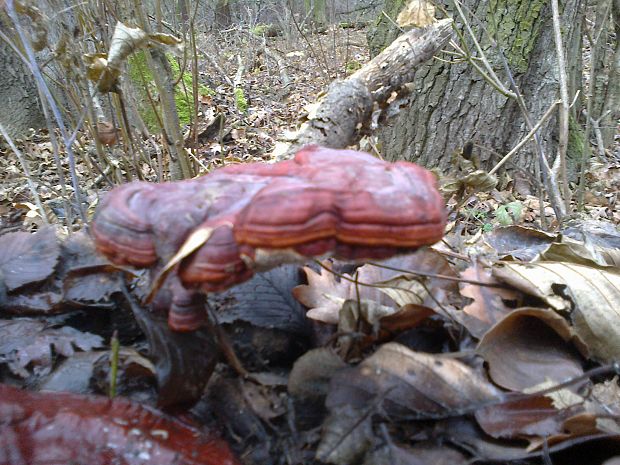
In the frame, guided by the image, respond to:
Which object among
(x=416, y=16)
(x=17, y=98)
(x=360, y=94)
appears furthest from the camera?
(x=17, y=98)

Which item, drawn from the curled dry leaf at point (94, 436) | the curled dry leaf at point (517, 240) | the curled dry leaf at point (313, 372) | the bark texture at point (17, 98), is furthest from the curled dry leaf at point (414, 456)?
the bark texture at point (17, 98)

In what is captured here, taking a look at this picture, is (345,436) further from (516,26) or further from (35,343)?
(516,26)

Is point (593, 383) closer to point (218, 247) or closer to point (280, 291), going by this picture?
point (280, 291)

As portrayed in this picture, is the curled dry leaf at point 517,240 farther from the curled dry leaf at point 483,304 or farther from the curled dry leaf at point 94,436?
the curled dry leaf at point 94,436

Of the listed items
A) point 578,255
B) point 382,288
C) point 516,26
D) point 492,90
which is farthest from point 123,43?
point 516,26

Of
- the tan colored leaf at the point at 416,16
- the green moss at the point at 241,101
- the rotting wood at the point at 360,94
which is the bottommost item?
the green moss at the point at 241,101
